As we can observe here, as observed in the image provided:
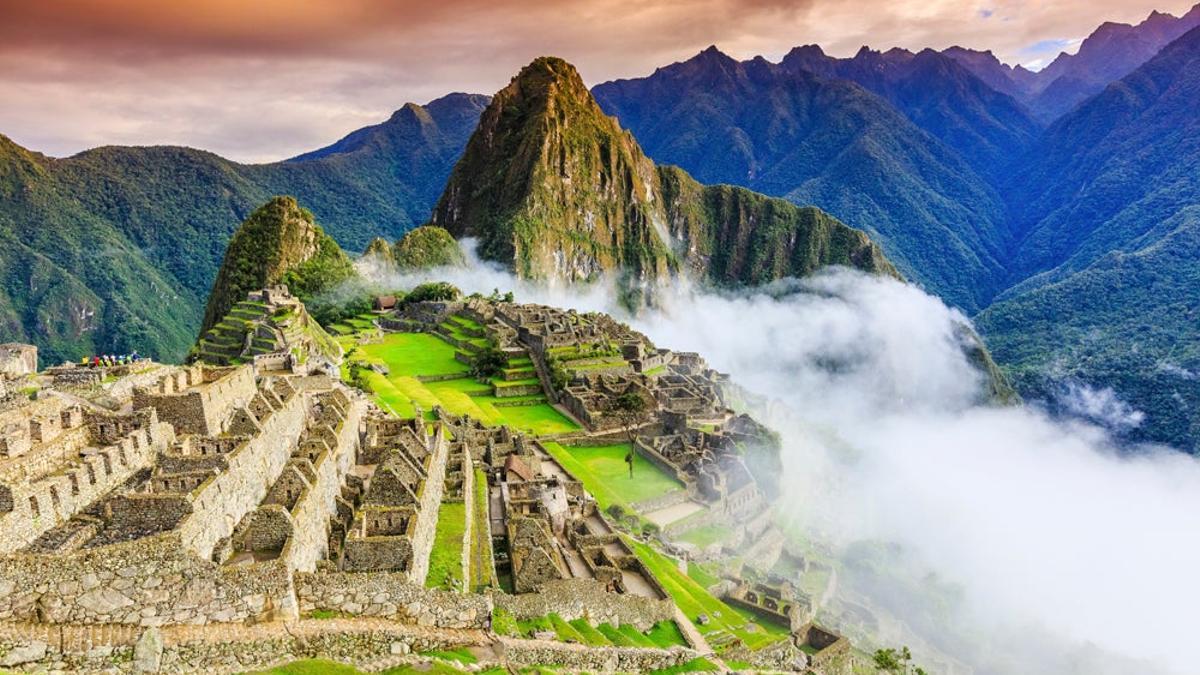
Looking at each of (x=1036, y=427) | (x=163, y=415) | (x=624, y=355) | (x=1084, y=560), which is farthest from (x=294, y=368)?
(x=1036, y=427)

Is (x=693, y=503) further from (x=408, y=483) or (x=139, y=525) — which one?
(x=139, y=525)

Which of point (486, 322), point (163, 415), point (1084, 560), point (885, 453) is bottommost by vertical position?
point (1084, 560)

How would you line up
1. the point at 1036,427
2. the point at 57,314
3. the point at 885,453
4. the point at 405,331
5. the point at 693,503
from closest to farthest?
1. the point at 693,503
2. the point at 405,331
3. the point at 885,453
4. the point at 57,314
5. the point at 1036,427

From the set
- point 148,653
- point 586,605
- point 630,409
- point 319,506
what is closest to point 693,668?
point 586,605

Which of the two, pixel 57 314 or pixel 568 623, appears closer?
pixel 568 623

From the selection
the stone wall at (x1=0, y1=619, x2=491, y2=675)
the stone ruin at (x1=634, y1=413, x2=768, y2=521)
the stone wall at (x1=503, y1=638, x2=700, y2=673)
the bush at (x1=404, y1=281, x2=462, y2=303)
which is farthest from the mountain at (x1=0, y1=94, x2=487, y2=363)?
the stone wall at (x1=0, y1=619, x2=491, y2=675)

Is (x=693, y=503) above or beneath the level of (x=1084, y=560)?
above
